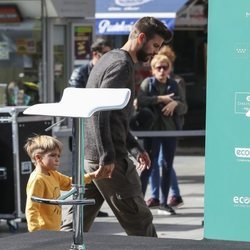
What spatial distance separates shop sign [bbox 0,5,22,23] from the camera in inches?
438

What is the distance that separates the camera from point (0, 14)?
11.2 meters

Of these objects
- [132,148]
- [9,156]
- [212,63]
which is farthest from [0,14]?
[212,63]

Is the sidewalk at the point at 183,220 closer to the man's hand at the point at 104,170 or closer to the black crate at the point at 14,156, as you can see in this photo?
the black crate at the point at 14,156

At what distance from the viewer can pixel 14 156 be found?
7301 millimetres

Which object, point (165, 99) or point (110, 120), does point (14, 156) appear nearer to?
point (165, 99)

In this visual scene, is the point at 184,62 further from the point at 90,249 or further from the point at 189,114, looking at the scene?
the point at 90,249

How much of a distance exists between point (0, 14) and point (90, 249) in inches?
307

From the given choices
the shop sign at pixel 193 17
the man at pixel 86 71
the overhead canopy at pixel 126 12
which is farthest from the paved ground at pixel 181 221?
the shop sign at pixel 193 17

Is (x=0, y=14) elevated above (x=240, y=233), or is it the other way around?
(x=0, y=14)

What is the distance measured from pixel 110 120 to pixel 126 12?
7269 mm

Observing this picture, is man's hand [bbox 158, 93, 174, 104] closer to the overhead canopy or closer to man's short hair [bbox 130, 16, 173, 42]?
man's short hair [bbox 130, 16, 173, 42]

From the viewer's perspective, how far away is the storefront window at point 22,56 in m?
11.4

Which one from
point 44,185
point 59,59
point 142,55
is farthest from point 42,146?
point 59,59

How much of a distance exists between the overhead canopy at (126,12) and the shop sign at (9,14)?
1155mm
